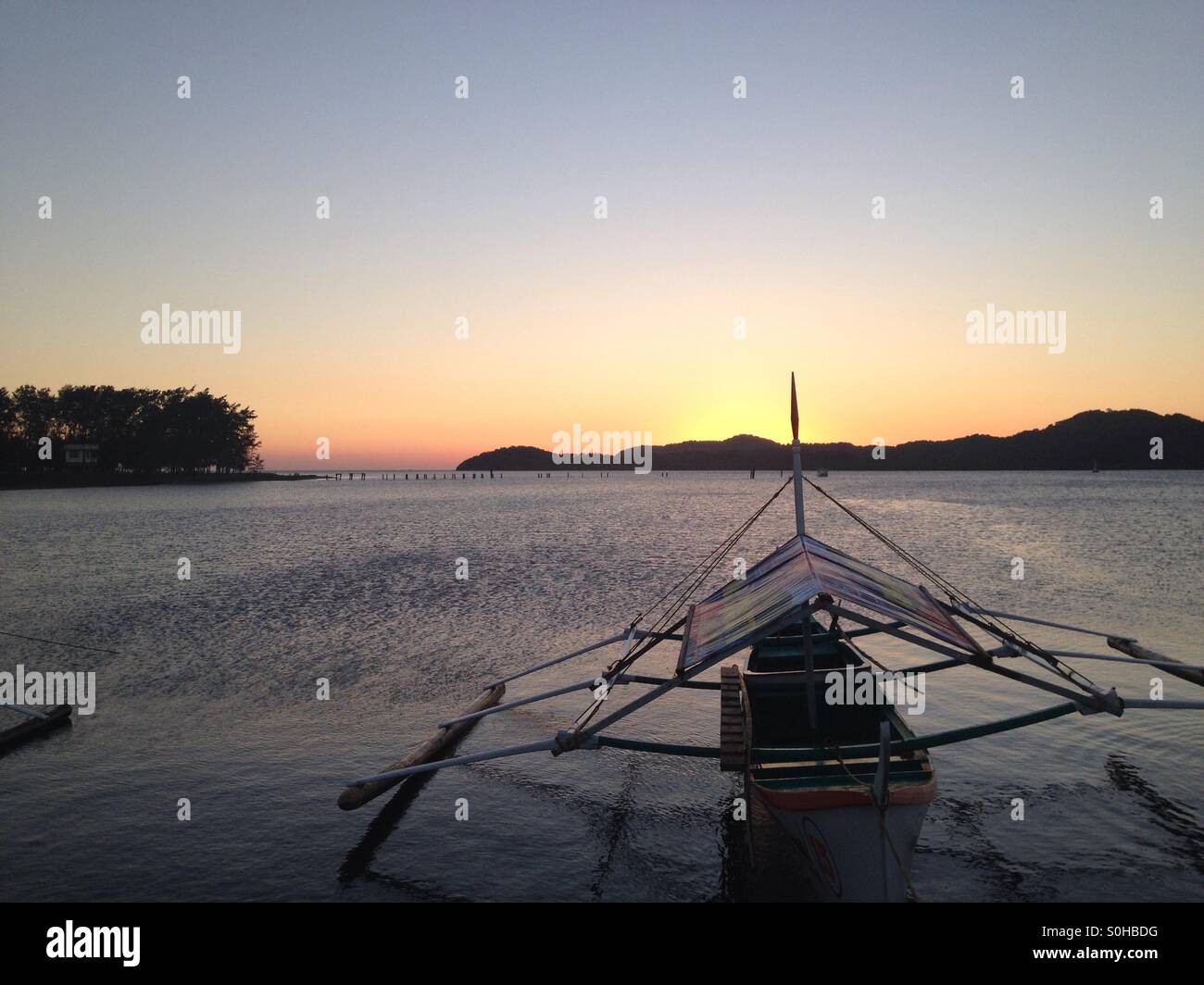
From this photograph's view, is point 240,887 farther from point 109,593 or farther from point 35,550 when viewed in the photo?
point 35,550

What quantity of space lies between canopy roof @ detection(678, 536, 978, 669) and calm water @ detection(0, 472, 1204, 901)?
327cm

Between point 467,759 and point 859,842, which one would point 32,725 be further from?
point 859,842

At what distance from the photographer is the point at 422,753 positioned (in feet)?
47.6

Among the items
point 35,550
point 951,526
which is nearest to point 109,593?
point 35,550

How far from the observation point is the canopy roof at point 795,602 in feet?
34.9

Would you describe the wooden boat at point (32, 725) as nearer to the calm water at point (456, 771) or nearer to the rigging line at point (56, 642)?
the calm water at point (456, 771)

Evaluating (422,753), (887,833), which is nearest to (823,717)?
(887,833)

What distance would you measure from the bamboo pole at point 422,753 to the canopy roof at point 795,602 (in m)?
5.56

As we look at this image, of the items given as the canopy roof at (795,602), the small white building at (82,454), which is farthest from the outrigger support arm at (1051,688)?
the small white building at (82,454)

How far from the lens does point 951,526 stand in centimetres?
7338

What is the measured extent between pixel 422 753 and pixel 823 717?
25.5 ft

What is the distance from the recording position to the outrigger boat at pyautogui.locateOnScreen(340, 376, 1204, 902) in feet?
29.3

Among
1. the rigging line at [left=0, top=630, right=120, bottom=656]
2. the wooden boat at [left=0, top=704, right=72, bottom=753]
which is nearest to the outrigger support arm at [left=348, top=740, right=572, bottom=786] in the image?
the wooden boat at [left=0, top=704, right=72, bottom=753]
